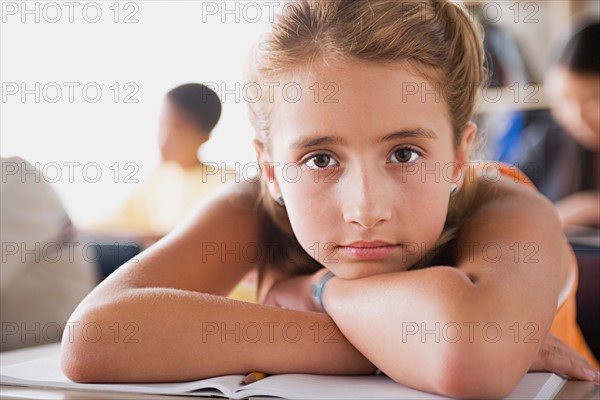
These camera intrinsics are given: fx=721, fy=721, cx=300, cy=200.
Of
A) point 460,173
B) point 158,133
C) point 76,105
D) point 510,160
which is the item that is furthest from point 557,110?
point 460,173

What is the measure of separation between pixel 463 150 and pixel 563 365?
28cm

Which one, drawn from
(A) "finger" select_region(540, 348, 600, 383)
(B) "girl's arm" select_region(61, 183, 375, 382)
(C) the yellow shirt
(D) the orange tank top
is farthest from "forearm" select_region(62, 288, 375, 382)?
(C) the yellow shirt

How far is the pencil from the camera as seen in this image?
0.69 metres

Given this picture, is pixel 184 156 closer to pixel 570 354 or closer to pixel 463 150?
pixel 463 150

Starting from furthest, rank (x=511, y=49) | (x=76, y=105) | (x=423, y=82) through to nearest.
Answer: (x=511, y=49) < (x=76, y=105) < (x=423, y=82)

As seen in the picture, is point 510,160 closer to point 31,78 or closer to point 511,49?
point 511,49

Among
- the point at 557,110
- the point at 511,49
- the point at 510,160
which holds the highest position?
the point at 511,49

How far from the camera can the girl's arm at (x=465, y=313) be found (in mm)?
633

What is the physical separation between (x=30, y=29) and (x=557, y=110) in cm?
201

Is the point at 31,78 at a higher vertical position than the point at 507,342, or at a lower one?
higher

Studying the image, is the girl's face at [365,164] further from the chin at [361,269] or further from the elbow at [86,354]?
the elbow at [86,354]

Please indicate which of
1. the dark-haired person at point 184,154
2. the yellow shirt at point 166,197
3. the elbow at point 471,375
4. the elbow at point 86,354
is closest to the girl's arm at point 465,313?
the elbow at point 471,375

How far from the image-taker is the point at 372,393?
2.13 ft

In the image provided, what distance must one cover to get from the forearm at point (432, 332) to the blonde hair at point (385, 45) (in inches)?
7.2
